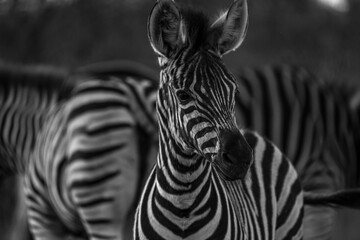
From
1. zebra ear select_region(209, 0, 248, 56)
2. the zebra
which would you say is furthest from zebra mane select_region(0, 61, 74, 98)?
zebra ear select_region(209, 0, 248, 56)

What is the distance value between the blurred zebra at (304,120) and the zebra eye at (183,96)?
156 inches

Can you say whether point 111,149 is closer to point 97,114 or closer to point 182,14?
point 97,114

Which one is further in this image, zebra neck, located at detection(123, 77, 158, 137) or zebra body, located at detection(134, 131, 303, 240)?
zebra neck, located at detection(123, 77, 158, 137)

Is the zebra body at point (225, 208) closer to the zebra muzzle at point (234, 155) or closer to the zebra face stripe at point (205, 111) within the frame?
the zebra face stripe at point (205, 111)

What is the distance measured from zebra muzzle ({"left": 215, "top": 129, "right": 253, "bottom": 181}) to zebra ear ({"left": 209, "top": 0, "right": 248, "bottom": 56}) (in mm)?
649

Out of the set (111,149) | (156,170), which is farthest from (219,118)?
(111,149)

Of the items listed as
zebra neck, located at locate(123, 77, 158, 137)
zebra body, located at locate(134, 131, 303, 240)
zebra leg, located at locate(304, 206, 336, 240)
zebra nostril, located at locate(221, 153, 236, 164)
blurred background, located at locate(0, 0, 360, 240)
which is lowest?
zebra leg, located at locate(304, 206, 336, 240)

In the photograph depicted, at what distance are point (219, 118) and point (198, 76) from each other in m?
0.26

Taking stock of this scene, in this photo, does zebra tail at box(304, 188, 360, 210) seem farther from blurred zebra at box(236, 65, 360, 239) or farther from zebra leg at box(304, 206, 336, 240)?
blurred zebra at box(236, 65, 360, 239)

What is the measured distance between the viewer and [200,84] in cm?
435

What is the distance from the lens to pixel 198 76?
4.37m

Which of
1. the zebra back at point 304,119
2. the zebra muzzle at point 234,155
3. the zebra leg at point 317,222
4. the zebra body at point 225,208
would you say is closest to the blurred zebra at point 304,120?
the zebra back at point 304,119

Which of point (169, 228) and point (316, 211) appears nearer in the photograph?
point (169, 228)

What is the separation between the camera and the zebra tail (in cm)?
536
